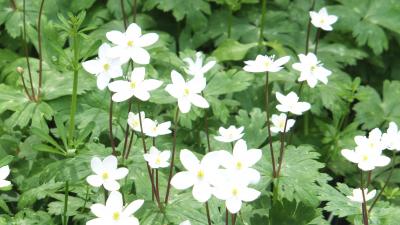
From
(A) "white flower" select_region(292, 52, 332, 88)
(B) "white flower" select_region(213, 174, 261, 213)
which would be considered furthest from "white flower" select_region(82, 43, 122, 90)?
(A) "white flower" select_region(292, 52, 332, 88)

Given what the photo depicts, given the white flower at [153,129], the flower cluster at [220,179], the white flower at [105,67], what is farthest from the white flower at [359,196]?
the white flower at [105,67]

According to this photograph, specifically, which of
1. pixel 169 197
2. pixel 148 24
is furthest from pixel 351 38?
pixel 169 197

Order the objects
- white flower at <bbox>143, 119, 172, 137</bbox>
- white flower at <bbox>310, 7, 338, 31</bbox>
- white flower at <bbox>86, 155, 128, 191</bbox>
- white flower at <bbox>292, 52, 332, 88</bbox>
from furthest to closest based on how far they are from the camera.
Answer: white flower at <bbox>310, 7, 338, 31</bbox>, white flower at <bbox>292, 52, 332, 88</bbox>, white flower at <bbox>143, 119, 172, 137</bbox>, white flower at <bbox>86, 155, 128, 191</bbox>

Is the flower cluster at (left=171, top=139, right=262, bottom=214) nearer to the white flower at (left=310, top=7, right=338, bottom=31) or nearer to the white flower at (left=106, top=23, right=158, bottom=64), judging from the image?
the white flower at (left=106, top=23, right=158, bottom=64)

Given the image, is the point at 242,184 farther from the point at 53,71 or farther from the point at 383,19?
the point at 383,19

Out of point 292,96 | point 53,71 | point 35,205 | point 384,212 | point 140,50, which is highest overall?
point 140,50

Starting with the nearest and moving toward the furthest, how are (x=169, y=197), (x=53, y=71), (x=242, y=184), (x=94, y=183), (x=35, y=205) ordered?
(x=242, y=184) → (x=94, y=183) → (x=169, y=197) → (x=35, y=205) → (x=53, y=71)

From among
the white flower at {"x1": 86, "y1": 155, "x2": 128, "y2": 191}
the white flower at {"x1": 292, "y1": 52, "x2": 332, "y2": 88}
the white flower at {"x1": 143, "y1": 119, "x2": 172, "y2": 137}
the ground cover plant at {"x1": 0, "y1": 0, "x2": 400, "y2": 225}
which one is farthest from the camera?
the white flower at {"x1": 292, "y1": 52, "x2": 332, "y2": 88}

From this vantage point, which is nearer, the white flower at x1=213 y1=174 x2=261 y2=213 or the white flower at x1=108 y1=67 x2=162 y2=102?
the white flower at x1=213 y1=174 x2=261 y2=213
